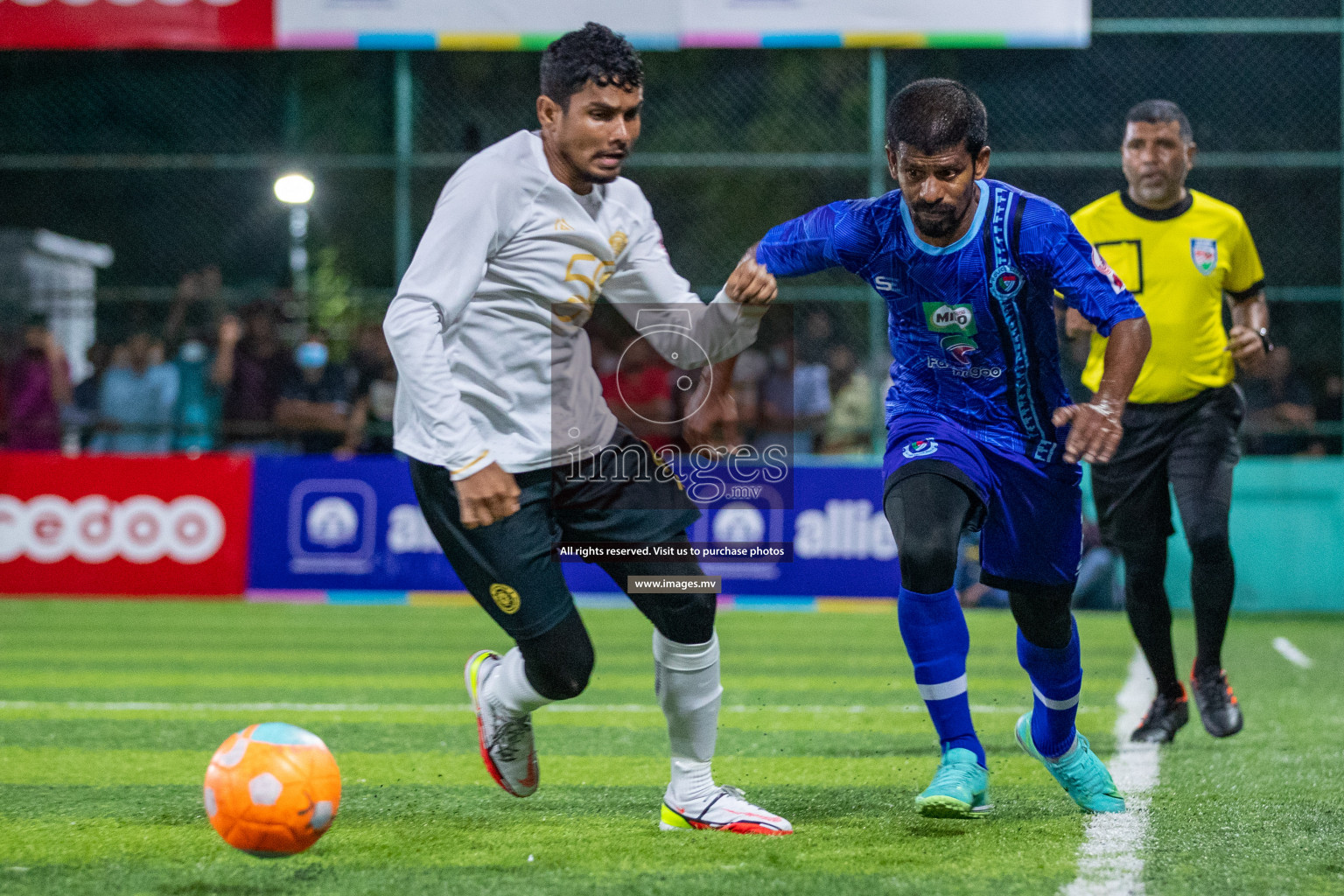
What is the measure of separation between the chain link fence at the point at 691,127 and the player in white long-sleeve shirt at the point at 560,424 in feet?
51.4

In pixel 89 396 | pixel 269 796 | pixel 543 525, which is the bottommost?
pixel 269 796

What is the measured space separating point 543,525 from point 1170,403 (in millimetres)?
2934

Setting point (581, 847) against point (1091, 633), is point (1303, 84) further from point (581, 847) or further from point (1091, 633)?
point (581, 847)

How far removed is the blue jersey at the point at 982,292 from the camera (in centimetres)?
415

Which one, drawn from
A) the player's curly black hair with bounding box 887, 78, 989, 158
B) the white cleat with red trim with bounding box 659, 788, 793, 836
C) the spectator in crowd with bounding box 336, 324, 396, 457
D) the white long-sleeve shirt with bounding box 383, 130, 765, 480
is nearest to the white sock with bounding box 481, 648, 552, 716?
the white cleat with red trim with bounding box 659, 788, 793, 836

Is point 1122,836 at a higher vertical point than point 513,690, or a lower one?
lower

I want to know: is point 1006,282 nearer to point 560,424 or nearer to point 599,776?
point 560,424

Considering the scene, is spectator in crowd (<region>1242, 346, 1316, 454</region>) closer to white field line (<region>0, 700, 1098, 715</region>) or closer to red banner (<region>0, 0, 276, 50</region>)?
white field line (<region>0, 700, 1098, 715</region>)

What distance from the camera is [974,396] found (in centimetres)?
437

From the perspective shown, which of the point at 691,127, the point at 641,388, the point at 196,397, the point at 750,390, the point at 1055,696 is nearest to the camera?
the point at 1055,696

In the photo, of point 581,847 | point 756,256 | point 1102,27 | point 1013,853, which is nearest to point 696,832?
point 581,847

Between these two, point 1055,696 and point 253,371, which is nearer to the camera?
point 1055,696

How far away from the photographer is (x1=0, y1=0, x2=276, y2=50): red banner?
524 inches

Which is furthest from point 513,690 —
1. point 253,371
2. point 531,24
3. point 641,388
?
point 531,24
